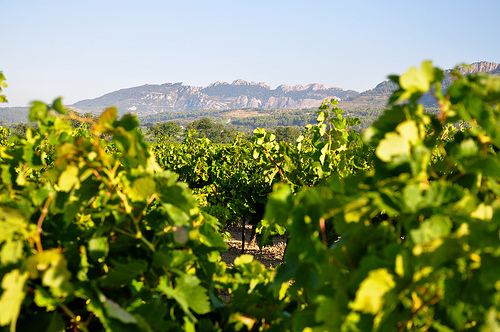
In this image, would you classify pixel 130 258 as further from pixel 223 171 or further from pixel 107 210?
pixel 223 171

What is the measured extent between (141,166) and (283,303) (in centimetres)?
66

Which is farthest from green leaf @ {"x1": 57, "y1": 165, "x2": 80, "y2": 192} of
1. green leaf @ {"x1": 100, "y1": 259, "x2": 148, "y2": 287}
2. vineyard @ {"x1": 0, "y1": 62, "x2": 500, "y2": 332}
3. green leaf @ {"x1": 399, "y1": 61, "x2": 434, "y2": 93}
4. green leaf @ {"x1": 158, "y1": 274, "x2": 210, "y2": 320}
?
green leaf @ {"x1": 399, "y1": 61, "x2": 434, "y2": 93}

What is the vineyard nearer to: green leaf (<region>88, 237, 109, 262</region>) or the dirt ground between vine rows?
green leaf (<region>88, 237, 109, 262</region>)

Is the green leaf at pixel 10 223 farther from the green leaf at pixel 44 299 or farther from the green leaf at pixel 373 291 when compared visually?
the green leaf at pixel 373 291

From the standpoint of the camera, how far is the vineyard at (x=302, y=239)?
75 centimetres

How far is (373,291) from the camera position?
0.69m

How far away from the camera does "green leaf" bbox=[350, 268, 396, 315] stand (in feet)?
2.25

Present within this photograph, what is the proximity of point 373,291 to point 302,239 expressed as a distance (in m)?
0.19

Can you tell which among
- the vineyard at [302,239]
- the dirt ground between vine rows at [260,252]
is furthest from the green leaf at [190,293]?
the dirt ground between vine rows at [260,252]

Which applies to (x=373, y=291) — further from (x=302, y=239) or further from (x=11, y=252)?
(x=11, y=252)

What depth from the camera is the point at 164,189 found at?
1035 mm

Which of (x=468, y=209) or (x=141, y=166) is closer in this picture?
(x=468, y=209)

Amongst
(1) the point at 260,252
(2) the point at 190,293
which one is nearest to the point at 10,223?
(2) the point at 190,293

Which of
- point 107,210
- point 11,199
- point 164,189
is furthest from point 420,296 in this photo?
point 11,199
